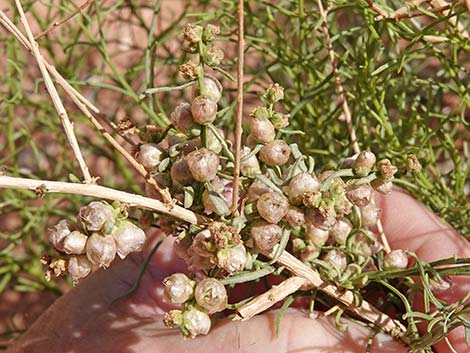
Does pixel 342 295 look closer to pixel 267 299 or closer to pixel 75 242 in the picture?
pixel 267 299

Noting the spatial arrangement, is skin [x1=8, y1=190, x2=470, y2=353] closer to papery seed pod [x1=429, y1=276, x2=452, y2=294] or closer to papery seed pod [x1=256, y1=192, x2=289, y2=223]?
papery seed pod [x1=429, y1=276, x2=452, y2=294]

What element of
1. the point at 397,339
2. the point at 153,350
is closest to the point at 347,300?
the point at 397,339

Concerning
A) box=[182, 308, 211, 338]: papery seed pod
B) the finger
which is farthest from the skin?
box=[182, 308, 211, 338]: papery seed pod

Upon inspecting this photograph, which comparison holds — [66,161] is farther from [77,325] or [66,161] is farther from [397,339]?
[397,339]

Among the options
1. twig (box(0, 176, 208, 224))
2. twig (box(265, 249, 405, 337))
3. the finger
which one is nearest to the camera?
twig (box(0, 176, 208, 224))

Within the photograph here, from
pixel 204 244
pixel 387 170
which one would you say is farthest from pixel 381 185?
pixel 204 244
